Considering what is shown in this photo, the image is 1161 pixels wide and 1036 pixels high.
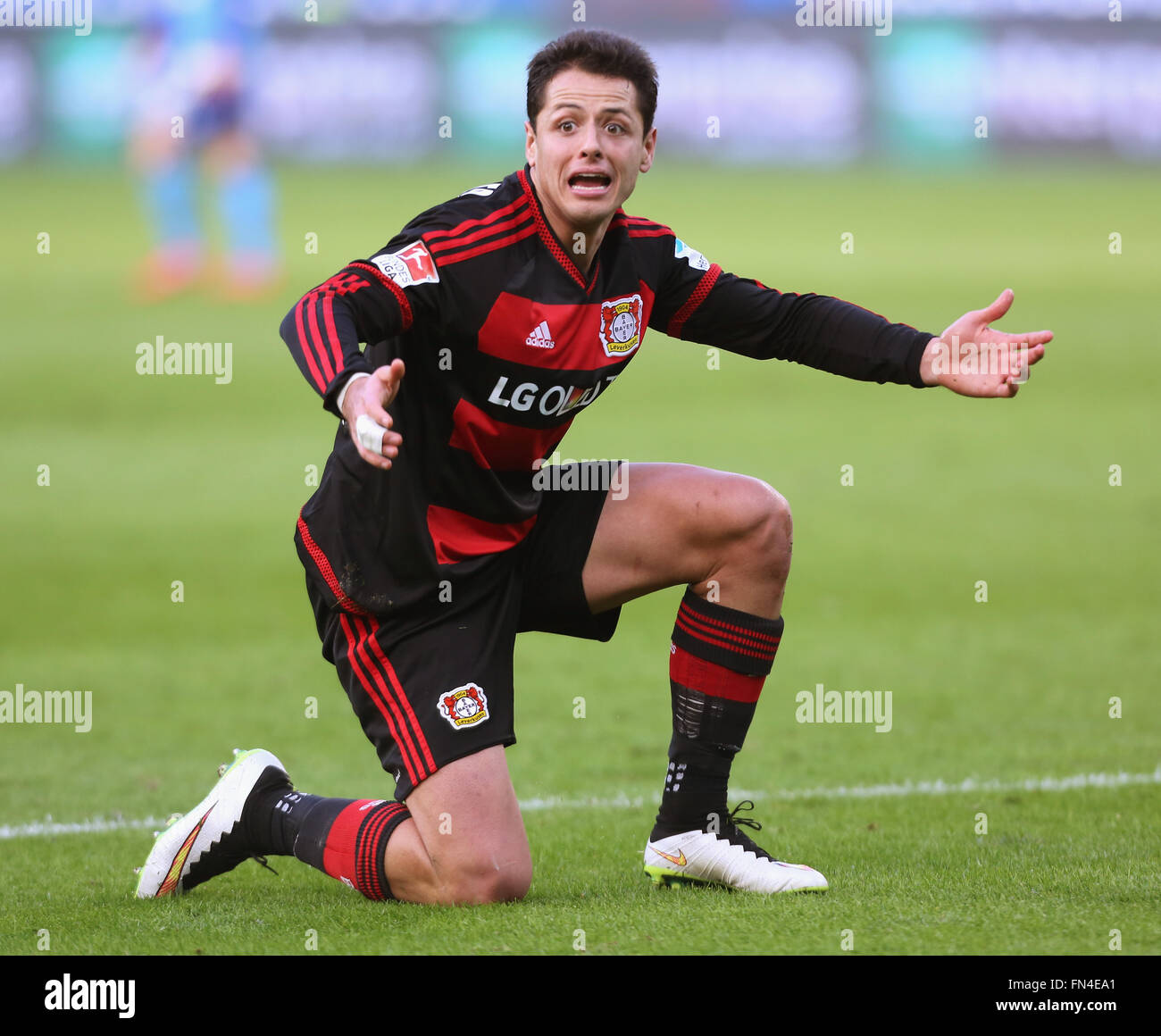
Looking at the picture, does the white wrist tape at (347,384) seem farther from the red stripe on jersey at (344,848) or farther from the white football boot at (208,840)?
the white football boot at (208,840)

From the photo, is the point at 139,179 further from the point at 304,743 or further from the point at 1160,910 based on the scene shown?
the point at 1160,910

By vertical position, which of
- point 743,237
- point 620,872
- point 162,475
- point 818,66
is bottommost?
point 620,872

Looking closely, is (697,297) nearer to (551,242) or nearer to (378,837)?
(551,242)

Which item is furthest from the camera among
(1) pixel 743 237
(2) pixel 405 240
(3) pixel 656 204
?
(3) pixel 656 204

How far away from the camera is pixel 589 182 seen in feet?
13.5

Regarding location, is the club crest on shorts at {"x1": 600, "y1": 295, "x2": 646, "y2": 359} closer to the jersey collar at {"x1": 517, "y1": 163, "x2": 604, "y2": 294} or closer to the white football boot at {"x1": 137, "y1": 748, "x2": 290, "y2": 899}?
the jersey collar at {"x1": 517, "y1": 163, "x2": 604, "y2": 294}

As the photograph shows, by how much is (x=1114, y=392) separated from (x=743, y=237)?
27.8 ft

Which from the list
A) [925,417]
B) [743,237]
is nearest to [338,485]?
[925,417]

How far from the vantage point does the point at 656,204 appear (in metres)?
24.9

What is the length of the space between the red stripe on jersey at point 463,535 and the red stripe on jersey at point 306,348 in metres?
0.74

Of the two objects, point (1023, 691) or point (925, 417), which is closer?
point (1023, 691)

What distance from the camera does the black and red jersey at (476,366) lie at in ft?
13.5

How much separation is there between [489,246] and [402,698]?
118 centimetres

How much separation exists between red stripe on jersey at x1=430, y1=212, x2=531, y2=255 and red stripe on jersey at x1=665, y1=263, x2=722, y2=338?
1.87ft
